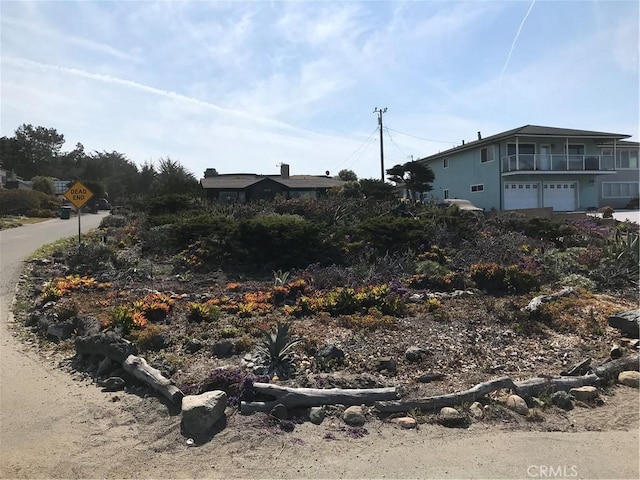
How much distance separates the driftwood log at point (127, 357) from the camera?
17.6 ft

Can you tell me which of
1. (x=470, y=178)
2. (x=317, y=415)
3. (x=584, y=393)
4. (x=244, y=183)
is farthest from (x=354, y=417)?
(x=244, y=183)

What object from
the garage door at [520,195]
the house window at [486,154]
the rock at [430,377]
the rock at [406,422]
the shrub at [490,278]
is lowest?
the rock at [406,422]

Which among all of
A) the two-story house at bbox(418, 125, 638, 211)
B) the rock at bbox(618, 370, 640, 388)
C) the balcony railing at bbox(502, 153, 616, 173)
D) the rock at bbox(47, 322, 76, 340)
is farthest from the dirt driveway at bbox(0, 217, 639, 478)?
the two-story house at bbox(418, 125, 638, 211)

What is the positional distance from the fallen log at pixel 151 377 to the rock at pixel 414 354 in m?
2.76

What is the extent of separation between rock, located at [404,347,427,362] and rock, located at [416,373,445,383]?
1.54 feet

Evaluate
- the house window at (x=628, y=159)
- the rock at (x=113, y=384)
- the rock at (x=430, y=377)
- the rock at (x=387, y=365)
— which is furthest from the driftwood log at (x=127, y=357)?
the house window at (x=628, y=159)

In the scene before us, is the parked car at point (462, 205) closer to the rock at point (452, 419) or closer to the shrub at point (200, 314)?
the shrub at point (200, 314)

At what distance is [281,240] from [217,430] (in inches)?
334

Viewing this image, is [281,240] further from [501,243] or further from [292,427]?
[292,427]

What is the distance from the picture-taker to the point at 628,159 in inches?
1772

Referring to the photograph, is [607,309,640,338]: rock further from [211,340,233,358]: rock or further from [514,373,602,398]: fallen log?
[211,340,233,358]: rock

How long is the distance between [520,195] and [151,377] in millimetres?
36190

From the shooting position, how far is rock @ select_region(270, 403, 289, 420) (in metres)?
4.90

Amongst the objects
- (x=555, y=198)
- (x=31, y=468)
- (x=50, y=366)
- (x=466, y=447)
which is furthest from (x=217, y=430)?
(x=555, y=198)
